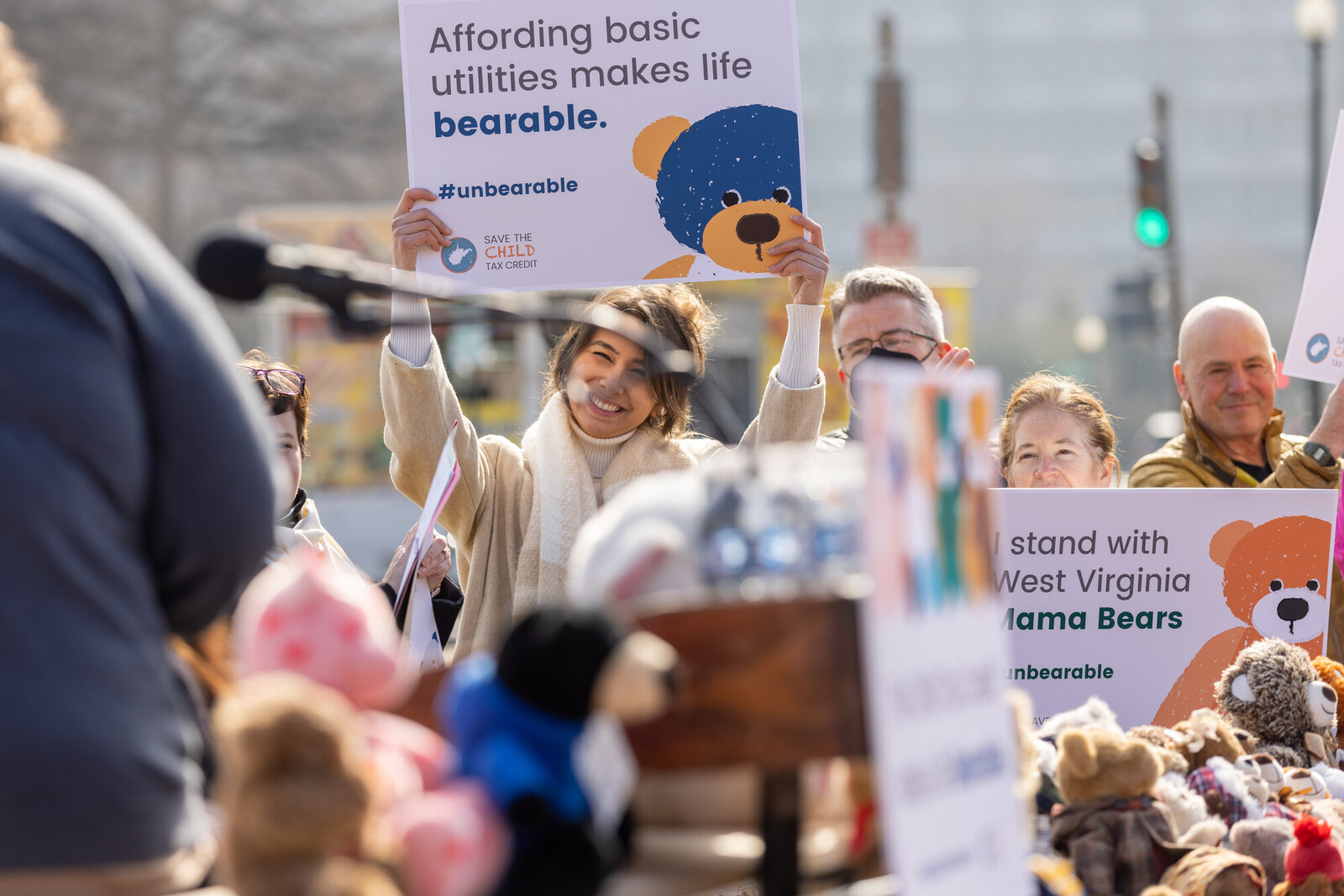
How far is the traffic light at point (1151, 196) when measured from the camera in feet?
35.9

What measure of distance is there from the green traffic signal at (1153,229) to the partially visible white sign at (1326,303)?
23.5 feet

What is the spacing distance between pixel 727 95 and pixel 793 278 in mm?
485

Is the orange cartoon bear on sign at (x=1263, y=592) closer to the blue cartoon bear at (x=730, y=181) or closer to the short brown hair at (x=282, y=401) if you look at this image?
the blue cartoon bear at (x=730, y=181)

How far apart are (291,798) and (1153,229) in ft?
35.3

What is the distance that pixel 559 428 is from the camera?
3.17 meters

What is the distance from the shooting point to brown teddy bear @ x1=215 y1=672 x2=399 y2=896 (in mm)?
1162

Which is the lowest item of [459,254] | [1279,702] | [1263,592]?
[1279,702]

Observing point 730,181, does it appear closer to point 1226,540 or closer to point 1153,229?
point 1226,540

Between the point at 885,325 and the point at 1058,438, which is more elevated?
the point at 885,325

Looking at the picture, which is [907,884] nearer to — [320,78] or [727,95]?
[727,95]

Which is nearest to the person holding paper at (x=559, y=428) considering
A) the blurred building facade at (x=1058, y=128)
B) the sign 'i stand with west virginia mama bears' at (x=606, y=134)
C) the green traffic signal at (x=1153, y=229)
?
the sign 'i stand with west virginia mama bears' at (x=606, y=134)

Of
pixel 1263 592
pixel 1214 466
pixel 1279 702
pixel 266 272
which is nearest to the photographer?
pixel 266 272

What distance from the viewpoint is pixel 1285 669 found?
2895mm

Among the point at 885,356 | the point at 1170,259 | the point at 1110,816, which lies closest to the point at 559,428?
the point at 885,356
